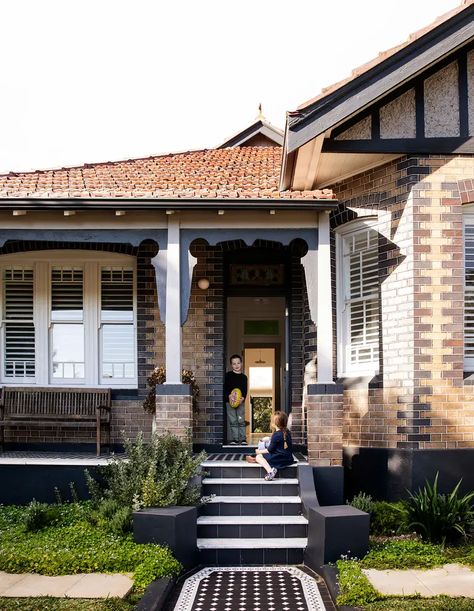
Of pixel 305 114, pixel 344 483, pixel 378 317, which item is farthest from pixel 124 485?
pixel 305 114

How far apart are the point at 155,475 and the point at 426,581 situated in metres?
3.11

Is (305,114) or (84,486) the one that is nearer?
(305,114)

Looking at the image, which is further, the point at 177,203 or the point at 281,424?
the point at 177,203

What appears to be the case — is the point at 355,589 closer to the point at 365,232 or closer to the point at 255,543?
the point at 255,543

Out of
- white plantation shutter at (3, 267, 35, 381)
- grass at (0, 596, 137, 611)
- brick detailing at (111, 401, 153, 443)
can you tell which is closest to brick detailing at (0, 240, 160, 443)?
brick detailing at (111, 401, 153, 443)

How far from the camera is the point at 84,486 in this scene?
10.3 meters

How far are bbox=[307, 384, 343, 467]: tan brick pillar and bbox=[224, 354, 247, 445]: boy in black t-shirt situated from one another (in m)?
2.18

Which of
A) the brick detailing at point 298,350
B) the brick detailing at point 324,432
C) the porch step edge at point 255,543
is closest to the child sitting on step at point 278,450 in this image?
the brick detailing at point 324,432

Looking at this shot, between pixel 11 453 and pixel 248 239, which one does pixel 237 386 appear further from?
pixel 11 453

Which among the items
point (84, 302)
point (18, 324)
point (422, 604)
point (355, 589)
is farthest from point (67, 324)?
point (422, 604)

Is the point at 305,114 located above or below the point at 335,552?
above

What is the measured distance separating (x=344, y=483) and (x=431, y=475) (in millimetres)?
1344

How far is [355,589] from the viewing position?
6.80 m

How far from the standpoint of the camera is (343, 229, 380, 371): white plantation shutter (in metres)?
10.9
